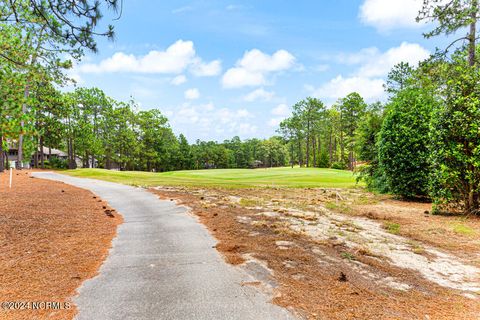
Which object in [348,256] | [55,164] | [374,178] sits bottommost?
[348,256]

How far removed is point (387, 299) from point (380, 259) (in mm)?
1780

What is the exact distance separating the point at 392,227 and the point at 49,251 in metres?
8.31

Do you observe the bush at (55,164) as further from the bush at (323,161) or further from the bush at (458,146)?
the bush at (458,146)

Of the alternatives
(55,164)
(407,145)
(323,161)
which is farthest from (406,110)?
(55,164)

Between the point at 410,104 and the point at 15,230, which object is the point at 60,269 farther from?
the point at 410,104

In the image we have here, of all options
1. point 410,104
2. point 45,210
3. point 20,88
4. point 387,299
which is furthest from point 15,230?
point 410,104

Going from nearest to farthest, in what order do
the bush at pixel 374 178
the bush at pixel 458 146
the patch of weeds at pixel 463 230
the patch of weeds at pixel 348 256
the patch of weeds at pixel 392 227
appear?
the patch of weeds at pixel 348 256
the patch of weeds at pixel 463 230
the patch of weeds at pixel 392 227
the bush at pixel 458 146
the bush at pixel 374 178

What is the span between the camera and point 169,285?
4070mm

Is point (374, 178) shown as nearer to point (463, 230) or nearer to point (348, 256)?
point (463, 230)

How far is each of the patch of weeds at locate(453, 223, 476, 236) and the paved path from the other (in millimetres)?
6345

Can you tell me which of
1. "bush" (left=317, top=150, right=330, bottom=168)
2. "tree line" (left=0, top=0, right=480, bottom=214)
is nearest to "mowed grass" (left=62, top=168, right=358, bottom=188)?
"tree line" (left=0, top=0, right=480, bottom=214)

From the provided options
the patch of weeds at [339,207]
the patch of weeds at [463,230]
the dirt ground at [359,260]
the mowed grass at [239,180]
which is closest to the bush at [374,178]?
the mowed grass at [239,180]

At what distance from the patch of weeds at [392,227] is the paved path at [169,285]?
4.79 m

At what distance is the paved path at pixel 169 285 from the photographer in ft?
10.9
